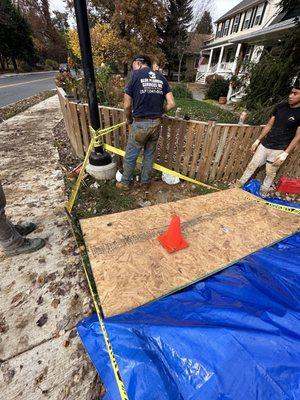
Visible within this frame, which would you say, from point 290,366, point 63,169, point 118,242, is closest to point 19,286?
point 118,242

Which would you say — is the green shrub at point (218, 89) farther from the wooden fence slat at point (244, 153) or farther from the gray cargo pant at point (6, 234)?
the gray cargo pant at point (6, 234)

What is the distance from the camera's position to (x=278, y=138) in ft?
11.3

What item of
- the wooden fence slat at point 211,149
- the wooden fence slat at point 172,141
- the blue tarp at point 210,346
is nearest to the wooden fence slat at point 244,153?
the wooden fence slat at point 211,149

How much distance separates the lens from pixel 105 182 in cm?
392

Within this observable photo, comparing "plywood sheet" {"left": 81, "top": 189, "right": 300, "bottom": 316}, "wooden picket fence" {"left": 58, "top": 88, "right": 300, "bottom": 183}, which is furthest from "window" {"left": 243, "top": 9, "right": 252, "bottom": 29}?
"plywood sheet" {"left": 81, "top": 189, "right": 300, "bottom": 316}

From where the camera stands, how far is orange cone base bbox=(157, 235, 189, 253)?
90.4 inches

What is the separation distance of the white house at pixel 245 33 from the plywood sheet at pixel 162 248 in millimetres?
11340

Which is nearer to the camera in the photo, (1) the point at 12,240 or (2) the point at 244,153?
(1) the point at 12,240

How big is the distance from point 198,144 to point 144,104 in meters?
1.25

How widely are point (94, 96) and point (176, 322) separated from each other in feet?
10.5

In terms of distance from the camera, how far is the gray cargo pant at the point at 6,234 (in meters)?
2.20

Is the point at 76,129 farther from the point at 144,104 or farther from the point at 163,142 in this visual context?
the point at 144,104

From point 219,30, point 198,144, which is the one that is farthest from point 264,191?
point 219,30

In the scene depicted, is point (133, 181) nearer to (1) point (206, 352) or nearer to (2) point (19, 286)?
(2) point (19, 286)
